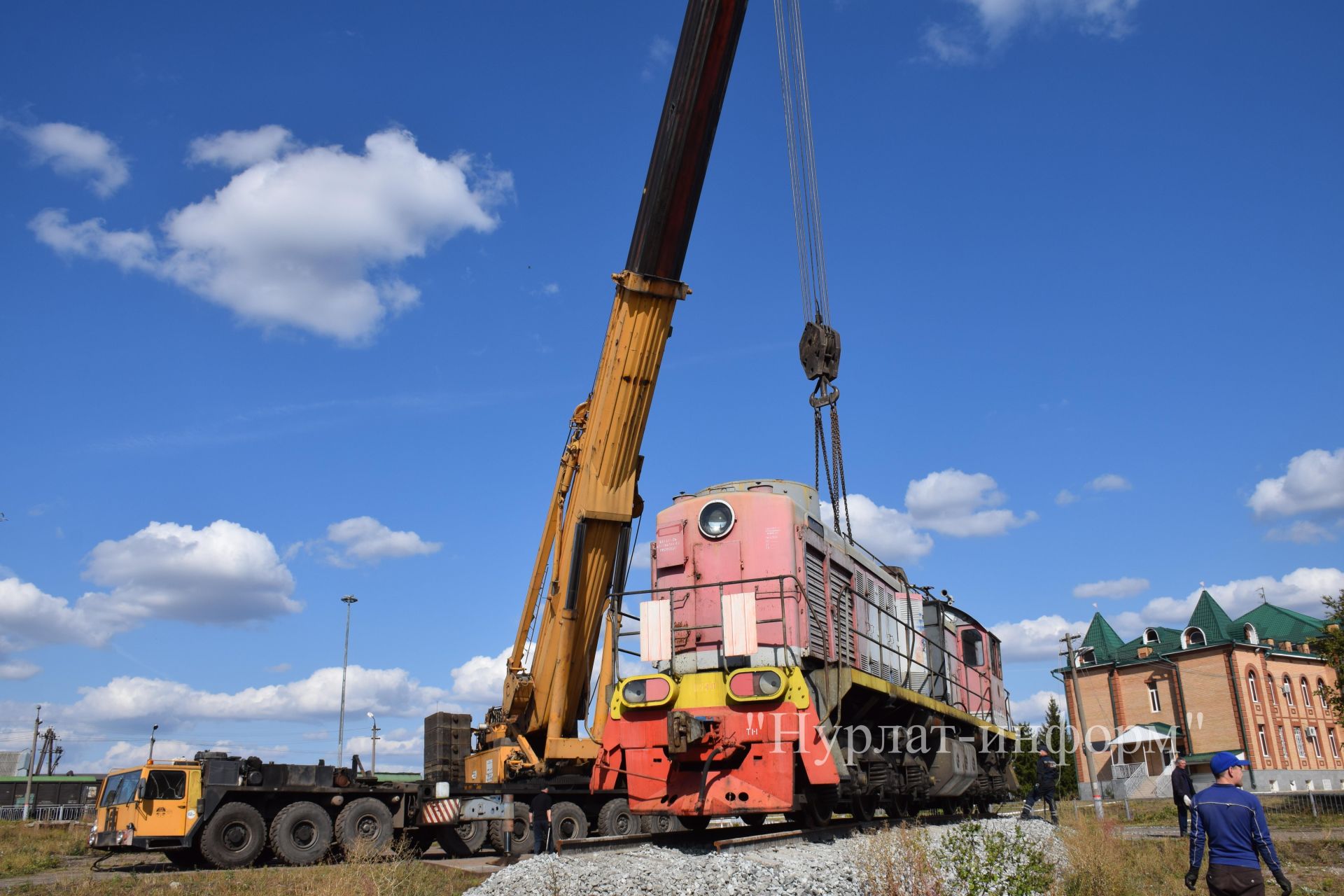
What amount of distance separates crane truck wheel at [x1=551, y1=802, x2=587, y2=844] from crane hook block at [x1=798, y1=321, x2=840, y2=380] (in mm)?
7362

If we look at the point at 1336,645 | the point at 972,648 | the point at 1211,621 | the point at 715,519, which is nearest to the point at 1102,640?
the point at 1211,621

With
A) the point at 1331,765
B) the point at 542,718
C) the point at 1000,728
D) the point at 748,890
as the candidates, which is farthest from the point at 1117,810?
the point at 1331,765

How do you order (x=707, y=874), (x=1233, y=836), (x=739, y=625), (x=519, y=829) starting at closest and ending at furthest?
(x=1233, y=836) → (x=707, y=874) → (x=739, y=625) → (x=519, y=829)

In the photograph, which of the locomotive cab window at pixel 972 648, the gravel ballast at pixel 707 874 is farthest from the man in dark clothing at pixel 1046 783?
the gravel ballast at pixel 707 874

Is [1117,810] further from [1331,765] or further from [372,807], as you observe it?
[1331,765]

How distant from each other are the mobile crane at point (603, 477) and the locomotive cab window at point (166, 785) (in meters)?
4.00

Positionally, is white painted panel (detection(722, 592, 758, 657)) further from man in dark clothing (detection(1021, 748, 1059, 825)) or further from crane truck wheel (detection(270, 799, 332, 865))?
crane truck wheel (detection(270, 799, 332, 865))

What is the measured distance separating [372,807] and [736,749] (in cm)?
812

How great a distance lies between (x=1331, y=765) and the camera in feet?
155

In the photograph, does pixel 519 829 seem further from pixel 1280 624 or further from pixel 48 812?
pixel 1280 624

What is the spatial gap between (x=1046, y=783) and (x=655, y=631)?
789 cm

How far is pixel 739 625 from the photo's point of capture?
30.2 ft

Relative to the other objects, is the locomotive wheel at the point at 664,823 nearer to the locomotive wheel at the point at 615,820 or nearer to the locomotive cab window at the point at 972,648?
the locomotive wheel at the point at 615,820

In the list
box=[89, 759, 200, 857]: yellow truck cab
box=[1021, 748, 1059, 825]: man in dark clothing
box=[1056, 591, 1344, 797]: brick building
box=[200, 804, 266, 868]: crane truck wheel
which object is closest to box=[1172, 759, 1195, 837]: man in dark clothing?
box=[1021, 748, 1059, 825]: man in dark clothing
